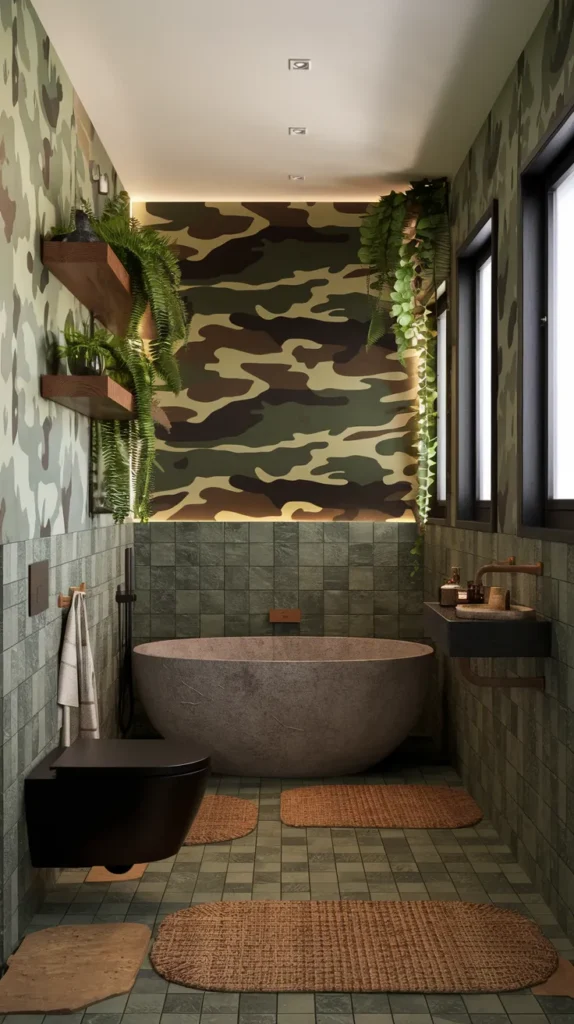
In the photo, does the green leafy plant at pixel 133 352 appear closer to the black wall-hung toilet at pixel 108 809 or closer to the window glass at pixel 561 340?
the black wall-hung toilet at pixel 108 809

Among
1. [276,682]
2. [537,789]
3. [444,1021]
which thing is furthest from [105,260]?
[444,1021]

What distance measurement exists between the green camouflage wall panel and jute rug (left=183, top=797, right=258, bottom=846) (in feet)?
5.11

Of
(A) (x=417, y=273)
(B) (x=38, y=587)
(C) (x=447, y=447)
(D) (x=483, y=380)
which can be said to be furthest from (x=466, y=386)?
(B) (x=38, y=587)

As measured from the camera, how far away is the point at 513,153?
3.73 metres

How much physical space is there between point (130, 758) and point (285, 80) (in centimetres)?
259

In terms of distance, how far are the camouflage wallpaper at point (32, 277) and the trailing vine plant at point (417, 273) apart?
70.7 inches

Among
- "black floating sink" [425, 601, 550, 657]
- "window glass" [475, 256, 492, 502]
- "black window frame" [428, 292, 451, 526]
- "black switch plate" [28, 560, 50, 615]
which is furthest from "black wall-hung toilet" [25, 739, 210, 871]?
"black window frame" [428, 292, 451, 526]

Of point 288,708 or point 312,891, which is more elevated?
point 288,708

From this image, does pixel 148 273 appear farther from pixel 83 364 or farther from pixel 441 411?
pixel 441 411

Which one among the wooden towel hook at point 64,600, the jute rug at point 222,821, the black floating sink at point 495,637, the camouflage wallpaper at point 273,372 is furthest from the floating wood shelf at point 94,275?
the jute rug at point 222,821

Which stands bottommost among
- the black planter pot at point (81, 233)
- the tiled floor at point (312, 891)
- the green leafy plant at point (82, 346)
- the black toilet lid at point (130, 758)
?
the tiled floor at point (312, 891)

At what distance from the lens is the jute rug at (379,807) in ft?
13.4

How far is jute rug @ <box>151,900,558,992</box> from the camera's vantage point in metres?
2.73

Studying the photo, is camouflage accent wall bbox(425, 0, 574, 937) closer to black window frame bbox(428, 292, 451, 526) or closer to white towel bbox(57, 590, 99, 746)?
black window frame bbox(428, 292, 451, 526)
